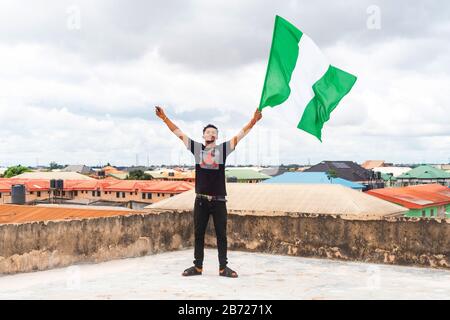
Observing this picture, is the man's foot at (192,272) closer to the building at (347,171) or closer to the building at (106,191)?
the building at (106,191)

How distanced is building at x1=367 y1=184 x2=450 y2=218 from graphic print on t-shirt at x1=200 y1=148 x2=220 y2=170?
2698 centimetres

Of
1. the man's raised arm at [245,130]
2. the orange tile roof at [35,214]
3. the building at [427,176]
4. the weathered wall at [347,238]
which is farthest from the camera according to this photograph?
the building at [427,176]

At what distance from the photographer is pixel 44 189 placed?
2589 inches

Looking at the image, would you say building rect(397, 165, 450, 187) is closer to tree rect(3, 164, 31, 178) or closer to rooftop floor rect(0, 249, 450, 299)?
rooftop floor rect(0, 249, 450, 299)

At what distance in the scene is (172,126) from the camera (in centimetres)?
645

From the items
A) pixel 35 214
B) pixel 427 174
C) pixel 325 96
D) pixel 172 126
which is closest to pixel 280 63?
pixel 325 96

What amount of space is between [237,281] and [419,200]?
30194mm

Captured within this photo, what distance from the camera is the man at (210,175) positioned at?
629cm

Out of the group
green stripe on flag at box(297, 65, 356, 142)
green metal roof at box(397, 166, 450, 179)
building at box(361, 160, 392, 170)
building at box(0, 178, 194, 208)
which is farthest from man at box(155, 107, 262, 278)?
building at box(361, 160, 392, 170)

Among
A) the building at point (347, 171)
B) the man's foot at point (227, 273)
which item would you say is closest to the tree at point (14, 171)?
the building at point (347, 171)

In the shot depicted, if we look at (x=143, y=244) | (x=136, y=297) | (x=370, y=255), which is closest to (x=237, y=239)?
(x=143, y=244)

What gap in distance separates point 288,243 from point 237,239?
3.27 feet

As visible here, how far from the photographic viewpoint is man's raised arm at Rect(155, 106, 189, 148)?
6379 mm
